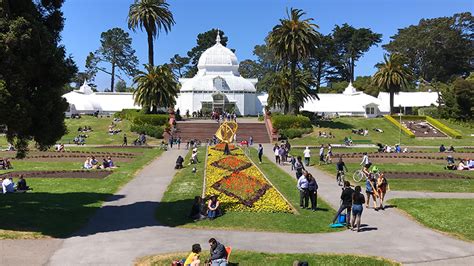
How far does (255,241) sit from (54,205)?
372 inches

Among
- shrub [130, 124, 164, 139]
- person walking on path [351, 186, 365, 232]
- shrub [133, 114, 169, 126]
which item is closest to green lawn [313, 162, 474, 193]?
person walking on path [351, 186, 365, 232]

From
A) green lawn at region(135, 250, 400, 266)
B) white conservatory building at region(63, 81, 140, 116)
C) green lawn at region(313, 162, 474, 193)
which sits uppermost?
white conservatory building at region(63, 81, 140, 116)

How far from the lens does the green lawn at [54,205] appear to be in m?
16.0

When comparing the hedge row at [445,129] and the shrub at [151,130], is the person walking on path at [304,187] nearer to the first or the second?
the shrub at [151,130]

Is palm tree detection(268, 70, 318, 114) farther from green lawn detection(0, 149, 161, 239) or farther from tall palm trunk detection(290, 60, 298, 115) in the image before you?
green lawn detection(0, 149, 161, 239)

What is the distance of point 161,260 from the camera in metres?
12.9

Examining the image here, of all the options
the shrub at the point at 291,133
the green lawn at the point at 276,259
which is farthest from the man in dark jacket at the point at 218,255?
the shrub at the point at 291,133

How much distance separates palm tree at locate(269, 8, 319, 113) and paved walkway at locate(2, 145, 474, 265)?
45383mm

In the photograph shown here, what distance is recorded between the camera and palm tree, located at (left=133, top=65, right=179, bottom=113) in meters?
64.4

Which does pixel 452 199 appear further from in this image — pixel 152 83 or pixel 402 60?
pixel 402 60

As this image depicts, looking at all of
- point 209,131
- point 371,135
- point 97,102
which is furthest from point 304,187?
point 97,102

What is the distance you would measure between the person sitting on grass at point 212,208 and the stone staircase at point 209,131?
39046mm

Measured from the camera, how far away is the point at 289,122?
6038 centimetres

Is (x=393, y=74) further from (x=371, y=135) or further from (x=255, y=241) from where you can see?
(x=255, y=241)
